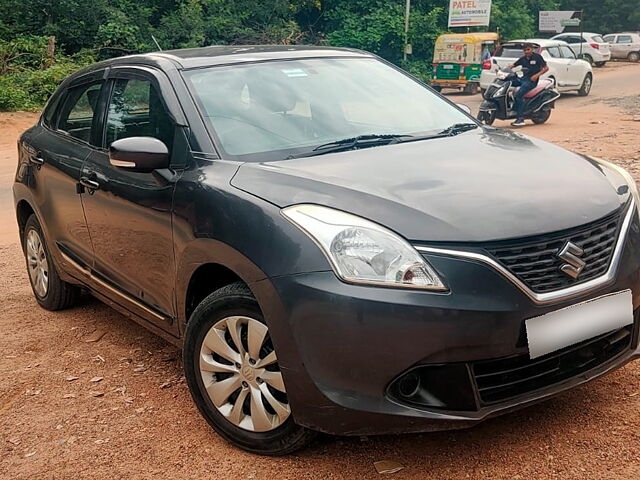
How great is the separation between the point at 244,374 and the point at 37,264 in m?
2.91

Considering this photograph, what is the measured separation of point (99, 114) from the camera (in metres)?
4.37

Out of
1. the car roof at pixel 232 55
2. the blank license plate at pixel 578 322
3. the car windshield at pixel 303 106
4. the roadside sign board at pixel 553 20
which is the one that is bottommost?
the roadside sign board at pixel 553 20

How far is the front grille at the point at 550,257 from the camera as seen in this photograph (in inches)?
103

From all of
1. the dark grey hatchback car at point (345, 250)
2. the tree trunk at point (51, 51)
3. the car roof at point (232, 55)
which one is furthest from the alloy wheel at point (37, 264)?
the tree trunk at point (51, 51)

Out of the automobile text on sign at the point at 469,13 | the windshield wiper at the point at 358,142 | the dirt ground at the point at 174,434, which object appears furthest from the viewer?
the automobile text on sign at the point at 469,13

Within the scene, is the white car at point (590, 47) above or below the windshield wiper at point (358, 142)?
below

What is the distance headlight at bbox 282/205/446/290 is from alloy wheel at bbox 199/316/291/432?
1.49 ft

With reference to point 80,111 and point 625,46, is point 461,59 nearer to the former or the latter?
point 625,46

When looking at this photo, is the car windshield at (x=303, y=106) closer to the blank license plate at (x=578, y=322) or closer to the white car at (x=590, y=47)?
the blank license plate at (x=578, y=322)

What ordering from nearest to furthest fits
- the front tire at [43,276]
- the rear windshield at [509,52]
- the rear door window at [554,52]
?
the front tire at [43,276] < the rear windshield at [509,52] < the rear door window at [554,52]

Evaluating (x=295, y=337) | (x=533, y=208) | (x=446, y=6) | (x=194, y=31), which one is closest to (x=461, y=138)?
(x=533, y=208)

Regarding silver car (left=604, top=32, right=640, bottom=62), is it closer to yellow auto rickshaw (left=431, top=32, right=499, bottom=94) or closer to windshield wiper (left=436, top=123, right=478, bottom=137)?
yellow auto rickshaw (left=431, top=32, right=499, bottom=94)

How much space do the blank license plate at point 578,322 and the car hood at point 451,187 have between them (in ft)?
1.00

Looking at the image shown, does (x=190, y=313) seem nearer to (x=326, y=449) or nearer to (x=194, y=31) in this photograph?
(x=326, y=449)
